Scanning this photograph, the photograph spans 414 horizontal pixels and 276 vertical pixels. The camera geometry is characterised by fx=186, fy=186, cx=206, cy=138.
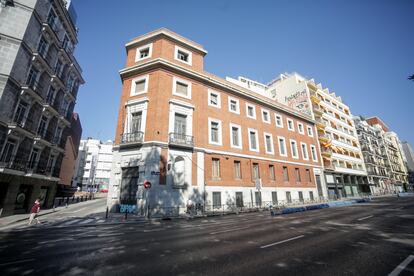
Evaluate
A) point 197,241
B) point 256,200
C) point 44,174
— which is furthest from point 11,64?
point 256,200

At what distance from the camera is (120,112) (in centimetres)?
2145

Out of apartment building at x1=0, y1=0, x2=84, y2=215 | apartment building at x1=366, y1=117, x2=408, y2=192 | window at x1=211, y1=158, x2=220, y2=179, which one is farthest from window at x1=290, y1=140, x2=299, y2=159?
apartment building at x1=366, y1=117, x2=408, y2=192

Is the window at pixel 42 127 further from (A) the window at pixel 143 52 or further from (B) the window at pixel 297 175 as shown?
(B) the window at pixel 297 175

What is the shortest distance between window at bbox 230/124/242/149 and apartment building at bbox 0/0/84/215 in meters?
21.9

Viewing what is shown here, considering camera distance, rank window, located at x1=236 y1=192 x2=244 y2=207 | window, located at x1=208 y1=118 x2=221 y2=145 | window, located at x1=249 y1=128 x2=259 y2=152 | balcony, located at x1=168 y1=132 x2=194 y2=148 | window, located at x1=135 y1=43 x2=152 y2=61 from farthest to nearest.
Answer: window, located at x1=249 y1=128 x2=259 y2=152 < window, located at x1=135 y1=43 x2=152 y2=61 < window, located at x1=208 y1=118 x2=221 y2=145 < window, located at x1=236 y1=192 x2=244 y2=207 < balcony, located at x1=168 y1=132 x2=194 y2=148

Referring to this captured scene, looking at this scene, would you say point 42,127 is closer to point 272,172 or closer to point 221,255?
point 221,255

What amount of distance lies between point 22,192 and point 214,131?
71.4 feet

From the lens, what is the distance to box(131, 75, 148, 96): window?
21.4 meters

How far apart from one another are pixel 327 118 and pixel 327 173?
13185mm

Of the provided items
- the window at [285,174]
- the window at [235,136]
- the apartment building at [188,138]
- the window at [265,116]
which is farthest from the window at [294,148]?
the window at [235,136]

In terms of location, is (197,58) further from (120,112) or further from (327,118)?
(327,118)

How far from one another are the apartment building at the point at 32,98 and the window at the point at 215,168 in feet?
62.3

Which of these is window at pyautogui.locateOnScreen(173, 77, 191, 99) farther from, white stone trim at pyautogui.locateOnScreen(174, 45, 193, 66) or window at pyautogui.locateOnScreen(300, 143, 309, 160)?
window at pyautogui.locateOnScreen(300, 143, 309, 160)

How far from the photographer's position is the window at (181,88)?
852 inches
